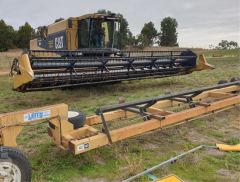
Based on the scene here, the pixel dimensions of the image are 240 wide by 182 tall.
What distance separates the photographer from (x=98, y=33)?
1141 centimetres

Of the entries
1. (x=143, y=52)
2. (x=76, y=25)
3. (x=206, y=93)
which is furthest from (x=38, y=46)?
(x=206, y=93)

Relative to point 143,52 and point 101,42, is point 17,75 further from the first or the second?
point 101,42

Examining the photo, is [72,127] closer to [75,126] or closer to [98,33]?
[75,126]

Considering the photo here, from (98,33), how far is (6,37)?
138ft

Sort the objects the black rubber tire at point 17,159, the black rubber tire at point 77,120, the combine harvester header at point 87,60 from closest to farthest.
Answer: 1. the black rubber tire at point 17,159
2. the black rubber tire at point 77,120
3. the combine harvester header at point 87,60

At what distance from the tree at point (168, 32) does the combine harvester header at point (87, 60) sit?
52310 mm

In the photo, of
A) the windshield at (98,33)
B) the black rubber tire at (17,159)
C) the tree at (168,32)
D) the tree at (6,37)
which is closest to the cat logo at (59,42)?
the windshield at (98,33)

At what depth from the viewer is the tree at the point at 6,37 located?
48469 millimetres

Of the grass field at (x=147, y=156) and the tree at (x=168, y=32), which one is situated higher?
the tree at (x=168, y=32)

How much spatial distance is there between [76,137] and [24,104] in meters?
4.75

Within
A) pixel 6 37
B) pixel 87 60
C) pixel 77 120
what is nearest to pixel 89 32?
pixel 87 60

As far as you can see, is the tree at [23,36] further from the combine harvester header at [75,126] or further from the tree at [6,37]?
the combine harvester header at [75,126]

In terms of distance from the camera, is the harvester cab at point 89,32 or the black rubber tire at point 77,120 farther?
the harvester cab at point 89,32

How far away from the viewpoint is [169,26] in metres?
65.2
